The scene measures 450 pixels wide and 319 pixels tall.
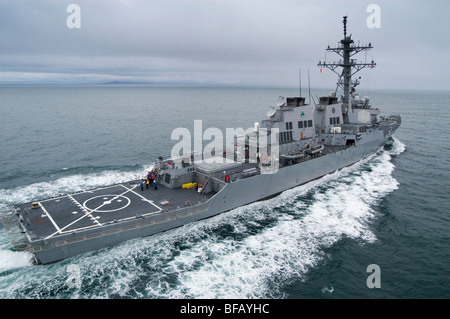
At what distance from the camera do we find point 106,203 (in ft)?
69.6

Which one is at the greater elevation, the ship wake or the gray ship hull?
the gray ship hull

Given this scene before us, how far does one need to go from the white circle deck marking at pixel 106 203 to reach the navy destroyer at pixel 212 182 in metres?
0.06

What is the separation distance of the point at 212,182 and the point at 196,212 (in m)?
3.24

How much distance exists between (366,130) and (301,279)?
26403 mm

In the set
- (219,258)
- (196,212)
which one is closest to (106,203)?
(196,212)

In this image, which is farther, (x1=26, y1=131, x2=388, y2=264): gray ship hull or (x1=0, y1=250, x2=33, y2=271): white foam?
(x1=26, y1=131, x2=388, y2=264): gray ship hull

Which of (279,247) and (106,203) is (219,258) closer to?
→ (279,247)

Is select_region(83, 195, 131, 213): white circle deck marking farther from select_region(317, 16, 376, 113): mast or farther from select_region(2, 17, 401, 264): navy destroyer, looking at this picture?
select_region(317, 16, 376, 113): mast

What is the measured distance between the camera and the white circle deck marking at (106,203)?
20.4 metres

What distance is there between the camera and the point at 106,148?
144 feet

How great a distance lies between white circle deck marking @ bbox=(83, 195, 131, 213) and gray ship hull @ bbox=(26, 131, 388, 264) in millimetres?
2625

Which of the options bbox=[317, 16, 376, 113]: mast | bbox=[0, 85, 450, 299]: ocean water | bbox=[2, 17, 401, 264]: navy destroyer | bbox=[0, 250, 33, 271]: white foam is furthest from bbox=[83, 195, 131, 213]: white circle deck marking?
bbox=[317, 16, 376, 113]: mast

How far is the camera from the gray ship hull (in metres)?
16.6
